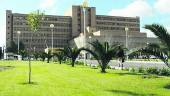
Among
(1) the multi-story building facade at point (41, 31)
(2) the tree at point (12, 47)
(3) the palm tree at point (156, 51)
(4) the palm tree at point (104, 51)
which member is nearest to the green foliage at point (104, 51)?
(4) the palm tree at point (104, 51)

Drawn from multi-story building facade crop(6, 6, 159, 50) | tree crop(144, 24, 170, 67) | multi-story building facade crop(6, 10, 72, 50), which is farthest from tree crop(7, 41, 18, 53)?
tree crop(144, 24, 170, 67)

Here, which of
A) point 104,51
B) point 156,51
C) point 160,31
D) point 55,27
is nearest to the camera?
point 160,31

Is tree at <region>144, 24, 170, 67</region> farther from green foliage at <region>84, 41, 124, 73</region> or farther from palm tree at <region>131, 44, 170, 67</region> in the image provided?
green foliage at <region>84, 41, 124, 73</region>

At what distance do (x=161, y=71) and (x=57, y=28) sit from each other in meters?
153

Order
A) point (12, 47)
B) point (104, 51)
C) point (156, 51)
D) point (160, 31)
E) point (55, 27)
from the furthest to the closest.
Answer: point (55, 27) < point (12, 47) < point (104, 51) < point (156, 51) < point (160, 31)

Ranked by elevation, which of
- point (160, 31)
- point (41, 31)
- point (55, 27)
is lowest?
point (160, 31)

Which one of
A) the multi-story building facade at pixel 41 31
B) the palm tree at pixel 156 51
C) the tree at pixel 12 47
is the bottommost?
the palm tree at pixel 156 51

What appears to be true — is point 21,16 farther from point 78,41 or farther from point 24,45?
point 78,41

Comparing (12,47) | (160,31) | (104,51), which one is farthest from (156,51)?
(12,47)

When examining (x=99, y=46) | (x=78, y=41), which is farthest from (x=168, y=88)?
(x=78, y=41)

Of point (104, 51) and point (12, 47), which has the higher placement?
point (12, 47)

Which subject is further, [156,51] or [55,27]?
[55,27]

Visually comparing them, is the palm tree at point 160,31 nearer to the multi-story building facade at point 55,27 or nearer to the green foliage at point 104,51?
→ the green foliage at point 104,51

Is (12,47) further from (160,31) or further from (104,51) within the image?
(160,31)
